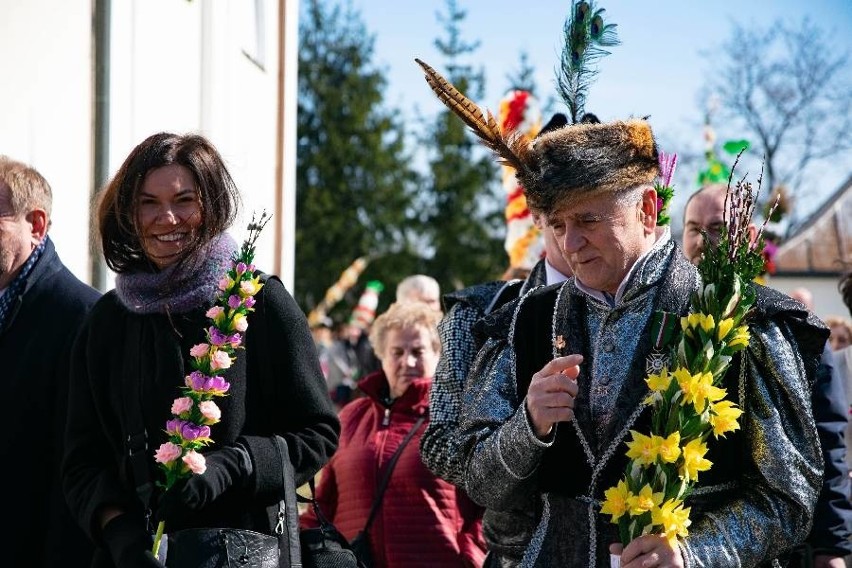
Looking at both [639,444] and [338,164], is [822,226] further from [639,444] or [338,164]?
[639,444]

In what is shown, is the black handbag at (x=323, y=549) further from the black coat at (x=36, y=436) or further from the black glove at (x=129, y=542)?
the black coat at (x=36, y=436)

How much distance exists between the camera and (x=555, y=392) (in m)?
3.07

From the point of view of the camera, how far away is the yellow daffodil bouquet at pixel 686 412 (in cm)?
299

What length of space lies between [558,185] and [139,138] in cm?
459

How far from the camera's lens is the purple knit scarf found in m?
3.56

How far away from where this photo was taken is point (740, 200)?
322 cm

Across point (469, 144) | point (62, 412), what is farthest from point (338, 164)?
point (62, 412)

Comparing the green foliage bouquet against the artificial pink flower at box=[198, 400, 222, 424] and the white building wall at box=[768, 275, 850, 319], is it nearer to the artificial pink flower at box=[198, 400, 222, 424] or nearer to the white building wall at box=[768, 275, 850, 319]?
the artificial pink flower at box=[198, 400, 222, 424]

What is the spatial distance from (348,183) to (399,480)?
3540 centimetres

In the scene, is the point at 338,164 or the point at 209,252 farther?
the point at 338,164

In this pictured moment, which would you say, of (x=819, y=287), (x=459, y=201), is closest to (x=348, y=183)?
(x=459, y=201)

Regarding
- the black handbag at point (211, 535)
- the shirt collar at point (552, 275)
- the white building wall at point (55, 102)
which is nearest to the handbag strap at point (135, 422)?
the black handbag at point (211, 535)

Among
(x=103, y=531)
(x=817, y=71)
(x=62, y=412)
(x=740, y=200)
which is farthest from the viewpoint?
(x=817, y=71)

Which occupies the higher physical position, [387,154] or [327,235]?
[387,154]
